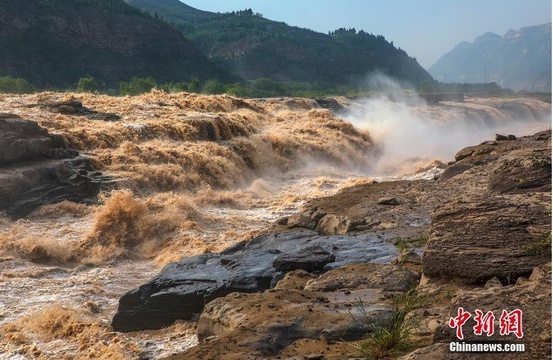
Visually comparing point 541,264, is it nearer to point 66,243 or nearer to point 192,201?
point 66,243

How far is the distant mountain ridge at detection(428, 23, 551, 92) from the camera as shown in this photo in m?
10.5

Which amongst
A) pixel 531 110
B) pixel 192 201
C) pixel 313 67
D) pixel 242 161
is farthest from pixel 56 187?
pixel 313 67

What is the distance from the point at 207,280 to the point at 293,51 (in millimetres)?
102236

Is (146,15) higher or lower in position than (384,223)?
higher

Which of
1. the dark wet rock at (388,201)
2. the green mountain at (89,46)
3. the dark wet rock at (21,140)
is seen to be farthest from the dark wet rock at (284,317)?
the green mountain at (89,46)

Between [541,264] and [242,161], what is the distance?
1535 cm

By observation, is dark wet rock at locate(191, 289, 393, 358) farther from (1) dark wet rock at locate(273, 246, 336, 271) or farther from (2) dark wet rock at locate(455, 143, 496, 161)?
(2) dark wet rock at locate(455, 143, 496, 161)

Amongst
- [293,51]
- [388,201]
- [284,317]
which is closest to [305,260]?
[284,317]

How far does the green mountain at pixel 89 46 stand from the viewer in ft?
191

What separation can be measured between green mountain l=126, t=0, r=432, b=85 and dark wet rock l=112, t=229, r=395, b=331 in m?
77.4

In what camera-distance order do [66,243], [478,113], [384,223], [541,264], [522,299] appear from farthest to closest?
[478,113] < [66,243] < [384,223] < [541,264] < [522,299]

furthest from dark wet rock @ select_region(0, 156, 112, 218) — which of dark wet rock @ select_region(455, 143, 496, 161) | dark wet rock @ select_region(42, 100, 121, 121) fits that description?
dark wet rock @ select_region(455, 143, 496, 161)

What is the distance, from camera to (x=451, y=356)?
3461 mm

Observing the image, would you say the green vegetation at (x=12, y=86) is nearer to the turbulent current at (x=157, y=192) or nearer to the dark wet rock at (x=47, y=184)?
the turbulent current at (x=157, y=192)
